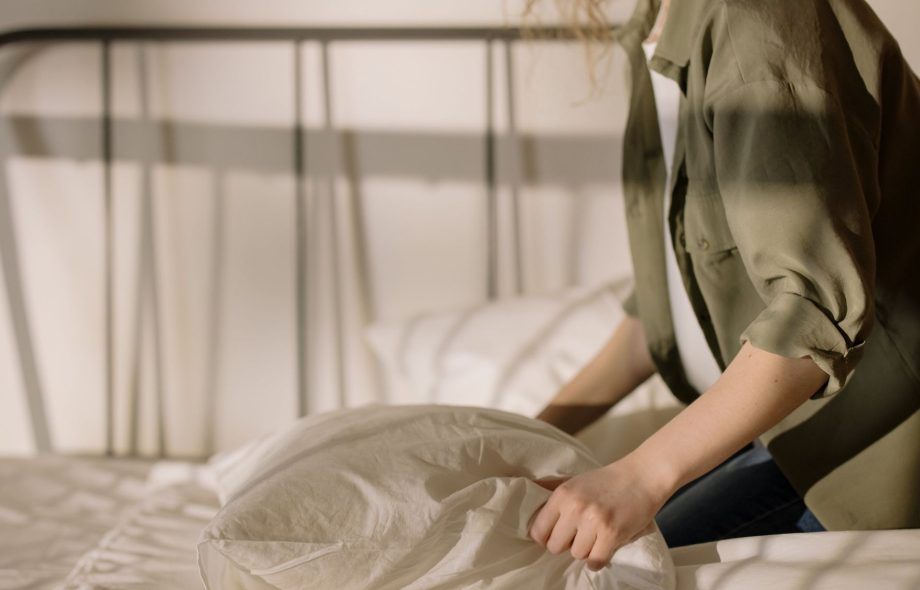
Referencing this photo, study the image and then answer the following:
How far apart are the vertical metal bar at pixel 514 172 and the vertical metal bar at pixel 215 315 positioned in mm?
519

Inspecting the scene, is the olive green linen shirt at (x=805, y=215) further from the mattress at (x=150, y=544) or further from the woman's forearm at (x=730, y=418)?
the mattress at (x=150, y=544)

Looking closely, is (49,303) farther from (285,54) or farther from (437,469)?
(437,469)

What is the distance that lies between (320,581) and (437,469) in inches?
4.9

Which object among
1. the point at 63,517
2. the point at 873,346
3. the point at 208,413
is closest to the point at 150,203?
the point at 208,413

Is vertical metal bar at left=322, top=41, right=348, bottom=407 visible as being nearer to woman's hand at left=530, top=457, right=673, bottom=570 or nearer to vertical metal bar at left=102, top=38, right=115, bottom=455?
vertical metal bar at left=102, top=38, right=115, bottom=455

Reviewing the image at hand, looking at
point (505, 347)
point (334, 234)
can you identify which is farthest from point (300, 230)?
point (505, 347)

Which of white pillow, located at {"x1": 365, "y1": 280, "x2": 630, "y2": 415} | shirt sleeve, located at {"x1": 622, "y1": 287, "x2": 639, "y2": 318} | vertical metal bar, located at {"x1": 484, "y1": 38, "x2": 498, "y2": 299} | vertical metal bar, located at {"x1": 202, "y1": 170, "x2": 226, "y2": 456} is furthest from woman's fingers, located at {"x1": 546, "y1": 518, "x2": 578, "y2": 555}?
vertical metal bar, located at {"x1": 202, "y1": 170, "x2": 226, "y2": 456}

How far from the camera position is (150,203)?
71.4 inches

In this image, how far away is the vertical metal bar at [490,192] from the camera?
1.75 m

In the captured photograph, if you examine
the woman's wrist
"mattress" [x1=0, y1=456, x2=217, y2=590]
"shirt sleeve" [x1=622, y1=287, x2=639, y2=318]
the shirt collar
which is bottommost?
"mattress" [x1=0, y1=456, x2=217, y2=590]

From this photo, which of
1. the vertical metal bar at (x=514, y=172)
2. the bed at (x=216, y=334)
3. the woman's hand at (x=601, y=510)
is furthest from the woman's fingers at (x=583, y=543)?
the vertical metal bar at (x=514, y=172)

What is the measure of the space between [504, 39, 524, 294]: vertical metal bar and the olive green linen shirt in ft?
2.10

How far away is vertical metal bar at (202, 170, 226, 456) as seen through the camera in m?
1.81

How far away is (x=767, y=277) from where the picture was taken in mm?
771
